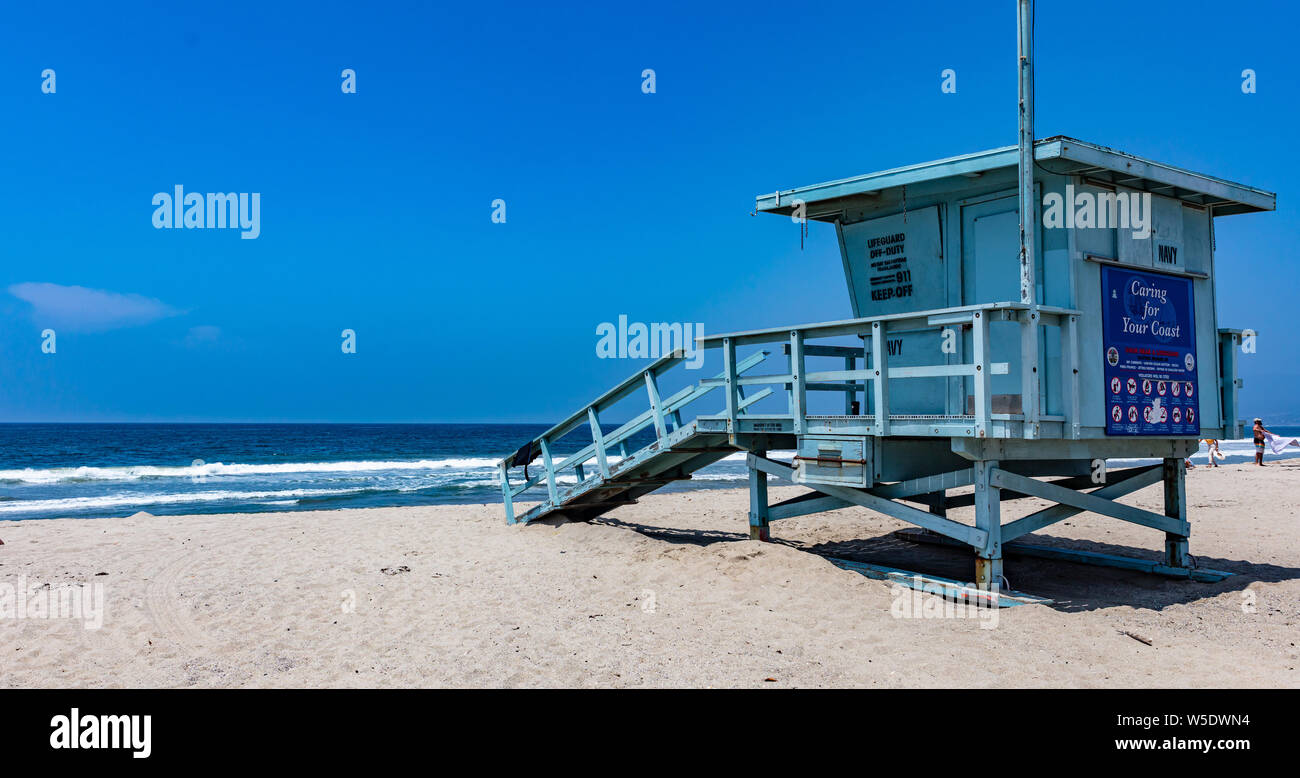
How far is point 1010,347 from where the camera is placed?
825cm

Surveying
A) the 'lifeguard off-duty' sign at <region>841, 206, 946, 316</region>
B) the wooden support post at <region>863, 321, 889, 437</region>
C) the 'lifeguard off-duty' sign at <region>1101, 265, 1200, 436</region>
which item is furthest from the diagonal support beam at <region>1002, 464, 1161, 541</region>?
the 'lifeguard off-duty' sign at <region>841, 206, 946, 316</region>

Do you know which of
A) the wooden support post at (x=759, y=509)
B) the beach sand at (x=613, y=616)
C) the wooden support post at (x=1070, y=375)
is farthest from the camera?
the wooden support post at (x=759, y=509)

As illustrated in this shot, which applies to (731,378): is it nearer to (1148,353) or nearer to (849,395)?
(849,395)

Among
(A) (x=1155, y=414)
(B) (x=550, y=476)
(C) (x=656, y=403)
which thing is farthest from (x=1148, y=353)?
(B) (x=550, y=476)

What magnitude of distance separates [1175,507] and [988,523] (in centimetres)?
332

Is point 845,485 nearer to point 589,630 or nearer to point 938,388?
point 938,388

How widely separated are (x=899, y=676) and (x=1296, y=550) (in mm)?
8394

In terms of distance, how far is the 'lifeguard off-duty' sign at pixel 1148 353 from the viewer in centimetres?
788

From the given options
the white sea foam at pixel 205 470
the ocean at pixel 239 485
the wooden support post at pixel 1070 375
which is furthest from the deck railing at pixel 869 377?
the white sea foam at pixel 205 470

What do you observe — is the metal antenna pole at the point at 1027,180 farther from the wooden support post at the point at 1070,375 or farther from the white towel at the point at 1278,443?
the white towel at the point at 1278,443

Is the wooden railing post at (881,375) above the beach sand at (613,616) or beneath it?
above

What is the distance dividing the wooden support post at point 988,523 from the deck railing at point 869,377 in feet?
1.70

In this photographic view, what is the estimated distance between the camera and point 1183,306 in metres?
8.57

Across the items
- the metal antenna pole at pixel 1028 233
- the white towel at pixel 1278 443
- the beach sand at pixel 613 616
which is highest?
the metal antenna pole at pixel 1028 233
